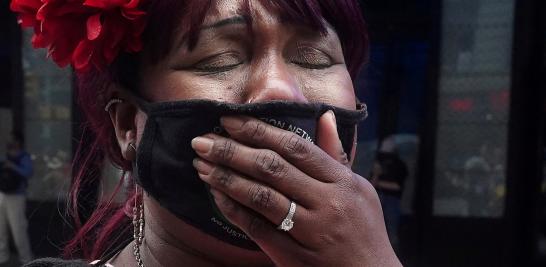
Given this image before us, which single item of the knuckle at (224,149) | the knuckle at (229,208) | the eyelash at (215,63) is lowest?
the knuckle at (229,208)

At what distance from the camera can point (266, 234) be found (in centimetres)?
113

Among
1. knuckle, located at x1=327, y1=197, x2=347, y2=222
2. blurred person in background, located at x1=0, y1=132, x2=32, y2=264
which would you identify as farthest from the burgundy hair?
blurred person in background, located at x1=0, y1=132, x2=32, y2=264

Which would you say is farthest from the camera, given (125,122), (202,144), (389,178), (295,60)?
(389,178)

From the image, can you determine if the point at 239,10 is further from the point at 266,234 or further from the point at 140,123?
the point at 266,234

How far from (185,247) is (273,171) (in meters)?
0.44

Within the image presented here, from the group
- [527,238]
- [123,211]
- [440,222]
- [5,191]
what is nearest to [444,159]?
[440,222]

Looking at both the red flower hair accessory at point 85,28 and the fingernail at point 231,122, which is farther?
the red flower hair accessory at point 85,28

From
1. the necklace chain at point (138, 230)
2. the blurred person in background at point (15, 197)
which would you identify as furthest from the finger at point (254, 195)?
the blurred person in background at point (15, 197)

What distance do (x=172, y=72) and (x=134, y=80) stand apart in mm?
131

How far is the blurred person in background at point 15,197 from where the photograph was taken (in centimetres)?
607

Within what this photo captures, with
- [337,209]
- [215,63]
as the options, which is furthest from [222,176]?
[215,63]

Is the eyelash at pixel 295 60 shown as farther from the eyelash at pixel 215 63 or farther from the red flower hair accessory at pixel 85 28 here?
the red flower hair accessory at pixel 85 28

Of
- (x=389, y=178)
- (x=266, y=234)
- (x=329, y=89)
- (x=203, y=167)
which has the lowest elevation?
(x=389, y=178)

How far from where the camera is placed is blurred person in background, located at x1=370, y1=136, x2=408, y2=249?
591cm
